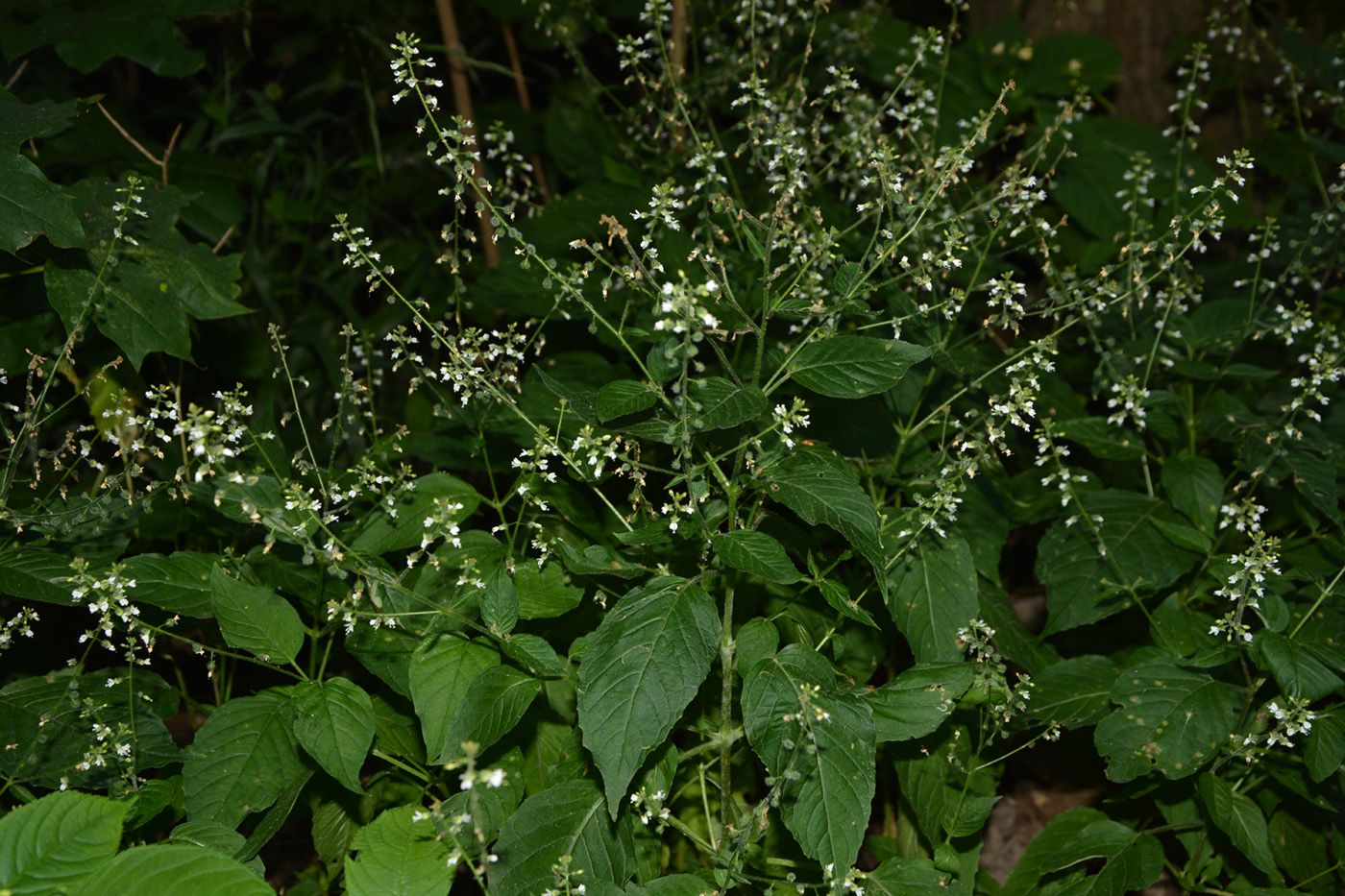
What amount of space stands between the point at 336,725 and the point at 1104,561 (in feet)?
6.01

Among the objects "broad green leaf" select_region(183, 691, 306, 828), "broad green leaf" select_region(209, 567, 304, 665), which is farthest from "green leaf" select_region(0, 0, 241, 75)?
"broad green leaf" select_region(183, 691, 306, 828)

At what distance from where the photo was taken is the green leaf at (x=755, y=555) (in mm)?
2014

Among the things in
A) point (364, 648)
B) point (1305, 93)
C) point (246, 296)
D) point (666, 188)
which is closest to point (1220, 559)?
point (666, 188)

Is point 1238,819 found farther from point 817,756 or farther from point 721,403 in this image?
point 721,403

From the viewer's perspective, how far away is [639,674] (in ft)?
6.45

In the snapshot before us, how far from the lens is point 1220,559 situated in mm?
2697

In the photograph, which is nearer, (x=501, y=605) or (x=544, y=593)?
(x=501, y=605)

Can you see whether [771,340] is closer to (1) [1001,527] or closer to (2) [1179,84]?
(1) [1001,527]

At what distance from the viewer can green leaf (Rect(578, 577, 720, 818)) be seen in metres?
1.92

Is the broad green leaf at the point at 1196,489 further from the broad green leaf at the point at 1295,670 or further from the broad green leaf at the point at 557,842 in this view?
the broad green leaf at the point at 557,842

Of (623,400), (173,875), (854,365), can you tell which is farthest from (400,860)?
(854,365)

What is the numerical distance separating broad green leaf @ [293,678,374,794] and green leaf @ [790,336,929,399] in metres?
1.09

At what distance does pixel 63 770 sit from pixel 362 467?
0.84 m

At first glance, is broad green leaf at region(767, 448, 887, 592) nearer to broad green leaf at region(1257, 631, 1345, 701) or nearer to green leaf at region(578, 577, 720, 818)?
green leaf at region(578, 577, 720, 818)
